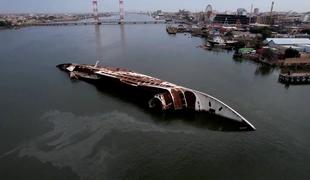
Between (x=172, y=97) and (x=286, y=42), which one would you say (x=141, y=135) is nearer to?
(x=172, y=97)

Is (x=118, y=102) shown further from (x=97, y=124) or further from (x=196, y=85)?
(x=196, y=85)

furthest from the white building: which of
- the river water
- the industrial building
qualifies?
the industrial building

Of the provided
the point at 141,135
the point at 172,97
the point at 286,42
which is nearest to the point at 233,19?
the point at 286,42

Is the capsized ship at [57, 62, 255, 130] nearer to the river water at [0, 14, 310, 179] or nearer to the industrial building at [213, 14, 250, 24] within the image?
the river water at [0, 14, 310, 179]

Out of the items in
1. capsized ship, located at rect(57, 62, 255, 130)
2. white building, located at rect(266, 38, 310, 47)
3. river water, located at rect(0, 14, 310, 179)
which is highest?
white building, located at rect(266, 38, 310, 47)

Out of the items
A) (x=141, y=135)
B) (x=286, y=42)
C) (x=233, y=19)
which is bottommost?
(x=141, y=135)

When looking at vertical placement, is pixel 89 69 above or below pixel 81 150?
above

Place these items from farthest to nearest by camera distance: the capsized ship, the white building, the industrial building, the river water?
the industrial building → the white building → the capsized ship → the river water

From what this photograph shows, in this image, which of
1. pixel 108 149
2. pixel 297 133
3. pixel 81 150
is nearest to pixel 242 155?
pixel 297 133
